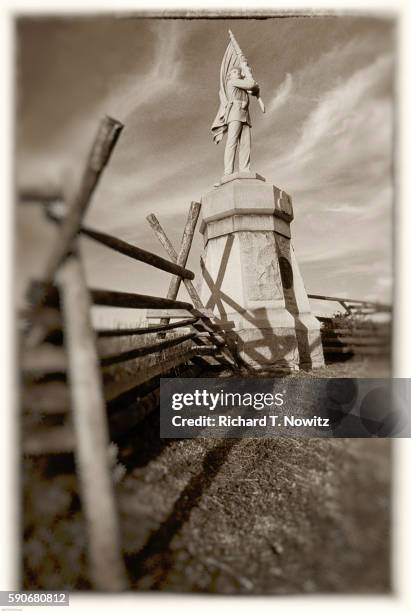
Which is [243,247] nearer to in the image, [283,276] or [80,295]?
[283,276]

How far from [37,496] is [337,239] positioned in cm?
283

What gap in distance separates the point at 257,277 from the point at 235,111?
5.71ft

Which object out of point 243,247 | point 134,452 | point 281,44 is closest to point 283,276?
point 243,247

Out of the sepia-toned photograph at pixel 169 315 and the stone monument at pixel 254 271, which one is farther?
the stone monument at pixel 254 271

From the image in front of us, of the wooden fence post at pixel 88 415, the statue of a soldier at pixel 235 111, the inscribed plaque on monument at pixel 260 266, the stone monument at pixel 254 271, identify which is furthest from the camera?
the inscribed plaque on monument at pixel 260 266

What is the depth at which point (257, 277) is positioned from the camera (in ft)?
12.6

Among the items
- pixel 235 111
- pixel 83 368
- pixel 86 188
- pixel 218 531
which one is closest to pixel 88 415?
pixel 83 368

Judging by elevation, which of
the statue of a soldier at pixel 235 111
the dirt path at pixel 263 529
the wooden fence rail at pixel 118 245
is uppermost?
the statue of a soldier at pixel 235 111

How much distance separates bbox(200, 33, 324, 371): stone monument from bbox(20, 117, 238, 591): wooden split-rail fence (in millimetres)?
1758

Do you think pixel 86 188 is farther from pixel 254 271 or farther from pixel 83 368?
pixel 254 271

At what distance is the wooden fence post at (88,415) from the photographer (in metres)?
1.31

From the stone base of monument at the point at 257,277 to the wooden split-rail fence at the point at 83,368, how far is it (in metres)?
1.76

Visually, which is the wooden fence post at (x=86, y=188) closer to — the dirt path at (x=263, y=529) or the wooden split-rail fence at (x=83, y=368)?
the wooden split-rail fence at (x=83, y=368)

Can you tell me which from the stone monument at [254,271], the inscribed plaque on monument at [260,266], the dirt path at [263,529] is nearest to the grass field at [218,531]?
the dirt path at [263,529]
